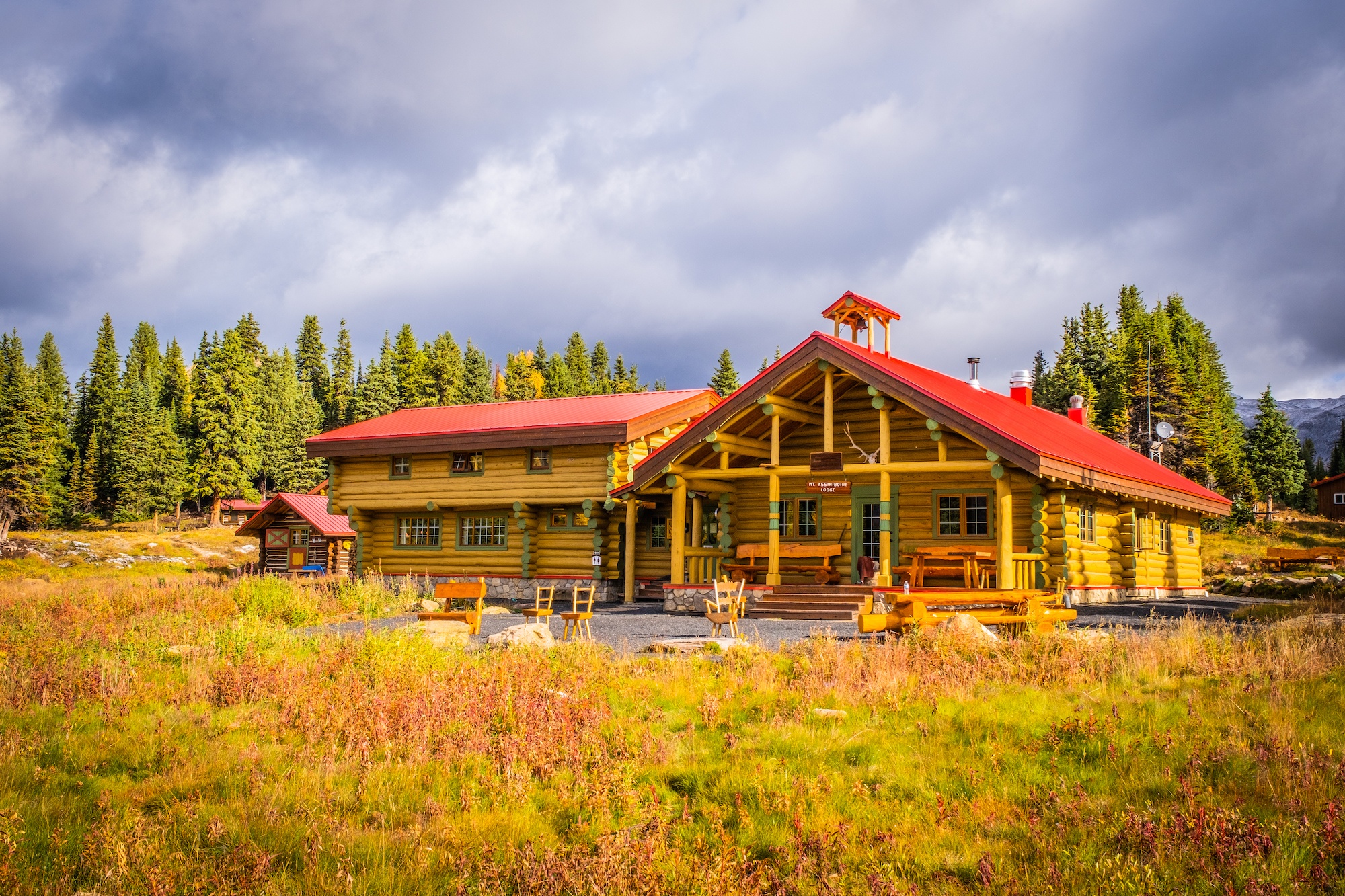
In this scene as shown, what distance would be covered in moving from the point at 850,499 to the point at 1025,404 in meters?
8.59

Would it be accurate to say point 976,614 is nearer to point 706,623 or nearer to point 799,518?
point 706,623

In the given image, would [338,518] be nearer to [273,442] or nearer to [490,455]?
[490,455]

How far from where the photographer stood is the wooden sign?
21.6m

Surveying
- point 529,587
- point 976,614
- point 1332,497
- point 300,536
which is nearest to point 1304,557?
point 529,587

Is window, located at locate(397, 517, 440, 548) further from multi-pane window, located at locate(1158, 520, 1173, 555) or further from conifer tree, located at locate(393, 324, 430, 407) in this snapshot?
conifer tree, located at locate(393, 324, 430, 407)

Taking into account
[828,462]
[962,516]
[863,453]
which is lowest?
[962,516]

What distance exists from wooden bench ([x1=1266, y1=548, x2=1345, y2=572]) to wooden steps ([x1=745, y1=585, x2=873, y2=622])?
24511 mm

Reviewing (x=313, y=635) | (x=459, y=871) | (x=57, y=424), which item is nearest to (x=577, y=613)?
(x=313, y=635)

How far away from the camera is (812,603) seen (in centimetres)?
2112

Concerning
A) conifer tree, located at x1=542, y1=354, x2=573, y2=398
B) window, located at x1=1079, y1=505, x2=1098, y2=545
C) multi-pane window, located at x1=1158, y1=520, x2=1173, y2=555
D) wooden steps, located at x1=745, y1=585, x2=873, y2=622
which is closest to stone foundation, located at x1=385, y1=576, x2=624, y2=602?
wooden steps, located at x1=745, y1=585, x2=873, y2=622

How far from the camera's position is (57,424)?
72.5m

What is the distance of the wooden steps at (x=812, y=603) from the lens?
67.6ft

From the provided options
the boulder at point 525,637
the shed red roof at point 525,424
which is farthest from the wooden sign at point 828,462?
the boulder at point 525,637

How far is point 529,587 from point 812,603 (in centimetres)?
1057
